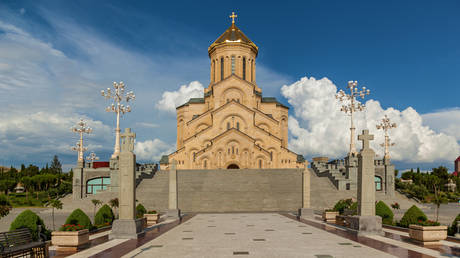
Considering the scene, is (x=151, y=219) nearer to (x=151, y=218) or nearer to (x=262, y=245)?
(x=151, y=218)

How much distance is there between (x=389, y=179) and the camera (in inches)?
1377

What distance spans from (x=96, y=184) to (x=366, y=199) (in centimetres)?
3115

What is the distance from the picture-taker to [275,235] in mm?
Answer: 13273

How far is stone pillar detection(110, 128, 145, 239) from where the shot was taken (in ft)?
41.9

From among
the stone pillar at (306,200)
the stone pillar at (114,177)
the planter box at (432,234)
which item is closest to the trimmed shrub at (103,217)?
the stone pillar at (306,200)

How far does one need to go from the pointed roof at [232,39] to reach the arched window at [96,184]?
2833cm

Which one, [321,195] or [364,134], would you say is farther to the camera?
[321,195]

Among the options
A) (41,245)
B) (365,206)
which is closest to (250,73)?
(365,206)

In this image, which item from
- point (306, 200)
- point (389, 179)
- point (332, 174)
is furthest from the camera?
point (389, 179)

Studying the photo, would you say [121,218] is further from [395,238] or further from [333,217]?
[333,217]

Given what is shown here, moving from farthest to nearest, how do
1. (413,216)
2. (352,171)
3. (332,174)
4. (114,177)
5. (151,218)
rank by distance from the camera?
(332,174)
(352,171)
(114,177)
(151,218)
(413,216)

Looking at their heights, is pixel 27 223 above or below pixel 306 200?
above

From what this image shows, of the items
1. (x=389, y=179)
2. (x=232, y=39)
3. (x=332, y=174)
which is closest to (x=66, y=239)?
(x=332, y=174)

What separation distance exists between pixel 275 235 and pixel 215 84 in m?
44.0
